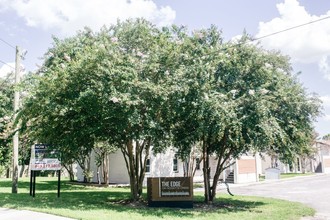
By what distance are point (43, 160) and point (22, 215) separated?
237 inches

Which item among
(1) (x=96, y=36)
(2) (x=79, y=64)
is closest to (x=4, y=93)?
(1) (x=96, y=36)

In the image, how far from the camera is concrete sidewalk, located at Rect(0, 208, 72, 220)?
1055cm

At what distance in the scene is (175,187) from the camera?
14852 millimetres

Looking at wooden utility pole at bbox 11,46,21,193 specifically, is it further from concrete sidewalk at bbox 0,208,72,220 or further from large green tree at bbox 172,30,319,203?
large green tree at bbox 172,30,319,203

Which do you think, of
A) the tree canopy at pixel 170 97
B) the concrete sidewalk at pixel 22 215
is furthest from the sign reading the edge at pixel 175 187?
the concrete sidewalk at pixel 22 215

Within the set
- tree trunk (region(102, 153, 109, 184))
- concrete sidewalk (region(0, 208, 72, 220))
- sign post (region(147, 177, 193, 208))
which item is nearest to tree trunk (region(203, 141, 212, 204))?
sign post (region(147, 177, 193, 208))

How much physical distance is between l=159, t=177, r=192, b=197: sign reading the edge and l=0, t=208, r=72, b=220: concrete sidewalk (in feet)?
17.2

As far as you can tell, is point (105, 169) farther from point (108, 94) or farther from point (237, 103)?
point (237, 103)

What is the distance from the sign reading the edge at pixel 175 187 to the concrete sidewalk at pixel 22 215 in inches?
206

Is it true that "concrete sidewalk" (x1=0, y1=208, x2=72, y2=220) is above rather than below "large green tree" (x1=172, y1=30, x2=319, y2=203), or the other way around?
below

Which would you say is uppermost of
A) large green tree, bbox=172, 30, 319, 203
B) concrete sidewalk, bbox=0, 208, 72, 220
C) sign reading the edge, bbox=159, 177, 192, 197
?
large green tree, bbox=172, 30, 319, 203

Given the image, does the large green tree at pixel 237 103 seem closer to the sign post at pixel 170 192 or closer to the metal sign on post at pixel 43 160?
the sign post at pixel 170 192

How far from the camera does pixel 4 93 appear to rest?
123ft

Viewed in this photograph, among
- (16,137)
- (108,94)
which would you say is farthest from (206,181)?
(16,137)
